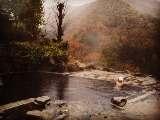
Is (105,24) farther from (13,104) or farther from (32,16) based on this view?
(13,104)

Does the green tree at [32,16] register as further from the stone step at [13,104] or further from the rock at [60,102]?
the rock at [60,102]

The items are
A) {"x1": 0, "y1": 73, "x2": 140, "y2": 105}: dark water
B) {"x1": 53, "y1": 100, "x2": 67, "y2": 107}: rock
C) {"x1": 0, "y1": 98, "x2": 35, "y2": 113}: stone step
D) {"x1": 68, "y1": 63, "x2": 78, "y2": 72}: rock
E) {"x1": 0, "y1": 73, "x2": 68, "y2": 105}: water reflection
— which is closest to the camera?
{"x1": 0, "y1": 98, "x2": 35, "y2": 113}: stone step

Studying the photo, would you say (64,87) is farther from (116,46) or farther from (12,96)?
(116,46)

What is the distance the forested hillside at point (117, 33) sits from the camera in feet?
97.9

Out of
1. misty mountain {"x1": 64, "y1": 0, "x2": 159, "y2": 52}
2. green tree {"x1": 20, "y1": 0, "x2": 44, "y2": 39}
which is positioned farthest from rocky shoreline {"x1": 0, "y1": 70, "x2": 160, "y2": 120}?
misty mountain {"x1": 64, "y1": 0, "x2": 159, "y2": 52}

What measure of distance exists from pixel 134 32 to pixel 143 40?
4048 mm

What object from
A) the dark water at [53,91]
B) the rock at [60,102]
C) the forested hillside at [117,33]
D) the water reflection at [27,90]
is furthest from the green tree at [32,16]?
the rock at [60,102]

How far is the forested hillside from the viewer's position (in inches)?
1175

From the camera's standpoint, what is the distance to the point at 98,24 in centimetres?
4178

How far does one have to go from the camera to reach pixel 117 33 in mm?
38094

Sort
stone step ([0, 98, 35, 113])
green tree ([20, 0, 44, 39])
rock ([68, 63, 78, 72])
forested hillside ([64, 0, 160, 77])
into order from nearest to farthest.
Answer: stone step ([0, 98, 35, 113])
rock ([68, 63, 78, 72])
green tree ([20, 0, 44, 39])
forested hillside ([64, 0, 160, 77])

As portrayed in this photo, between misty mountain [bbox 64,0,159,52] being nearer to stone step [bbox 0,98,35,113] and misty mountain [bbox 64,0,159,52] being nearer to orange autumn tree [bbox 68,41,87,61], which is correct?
orange autumn tree [bbox 68,41,87,61]

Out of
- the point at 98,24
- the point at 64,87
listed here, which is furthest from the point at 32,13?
the point at 98,24

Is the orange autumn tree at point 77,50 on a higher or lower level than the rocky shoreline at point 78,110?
higher
